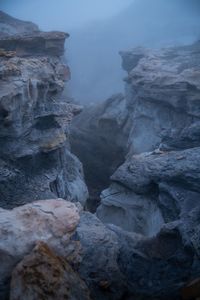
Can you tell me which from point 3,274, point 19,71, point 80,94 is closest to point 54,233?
point 3,274

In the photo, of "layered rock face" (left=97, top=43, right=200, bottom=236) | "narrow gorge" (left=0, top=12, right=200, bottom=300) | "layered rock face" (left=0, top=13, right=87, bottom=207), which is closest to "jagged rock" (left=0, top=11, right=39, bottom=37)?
"narrow gorge" (left=0, top=12, right=200, bottom=300)

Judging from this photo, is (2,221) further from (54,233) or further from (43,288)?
(43,288)

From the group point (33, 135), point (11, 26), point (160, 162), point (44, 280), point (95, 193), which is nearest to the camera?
point (44, 280)

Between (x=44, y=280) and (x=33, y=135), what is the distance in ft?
18.9

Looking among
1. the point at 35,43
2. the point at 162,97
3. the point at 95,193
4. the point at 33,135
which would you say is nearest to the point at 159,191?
the point at 33,135

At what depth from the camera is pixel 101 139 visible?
1811cm

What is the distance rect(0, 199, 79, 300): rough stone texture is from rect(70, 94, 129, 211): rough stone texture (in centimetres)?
937

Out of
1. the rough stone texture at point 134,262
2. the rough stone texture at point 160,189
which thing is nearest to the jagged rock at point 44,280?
the rough stone texture at point 134,262

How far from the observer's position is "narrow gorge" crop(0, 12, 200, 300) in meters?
3.93

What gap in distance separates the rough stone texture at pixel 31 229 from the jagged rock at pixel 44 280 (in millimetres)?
170

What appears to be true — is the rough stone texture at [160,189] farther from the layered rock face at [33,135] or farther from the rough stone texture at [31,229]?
the layered rock face at [33,135]

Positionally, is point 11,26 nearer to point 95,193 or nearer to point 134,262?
point 95,193

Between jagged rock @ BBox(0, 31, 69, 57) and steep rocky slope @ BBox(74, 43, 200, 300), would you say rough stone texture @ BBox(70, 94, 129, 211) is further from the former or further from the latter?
jagged rock @ BBox(0, 31, 69, 57)

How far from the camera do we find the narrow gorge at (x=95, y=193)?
3928 mm
